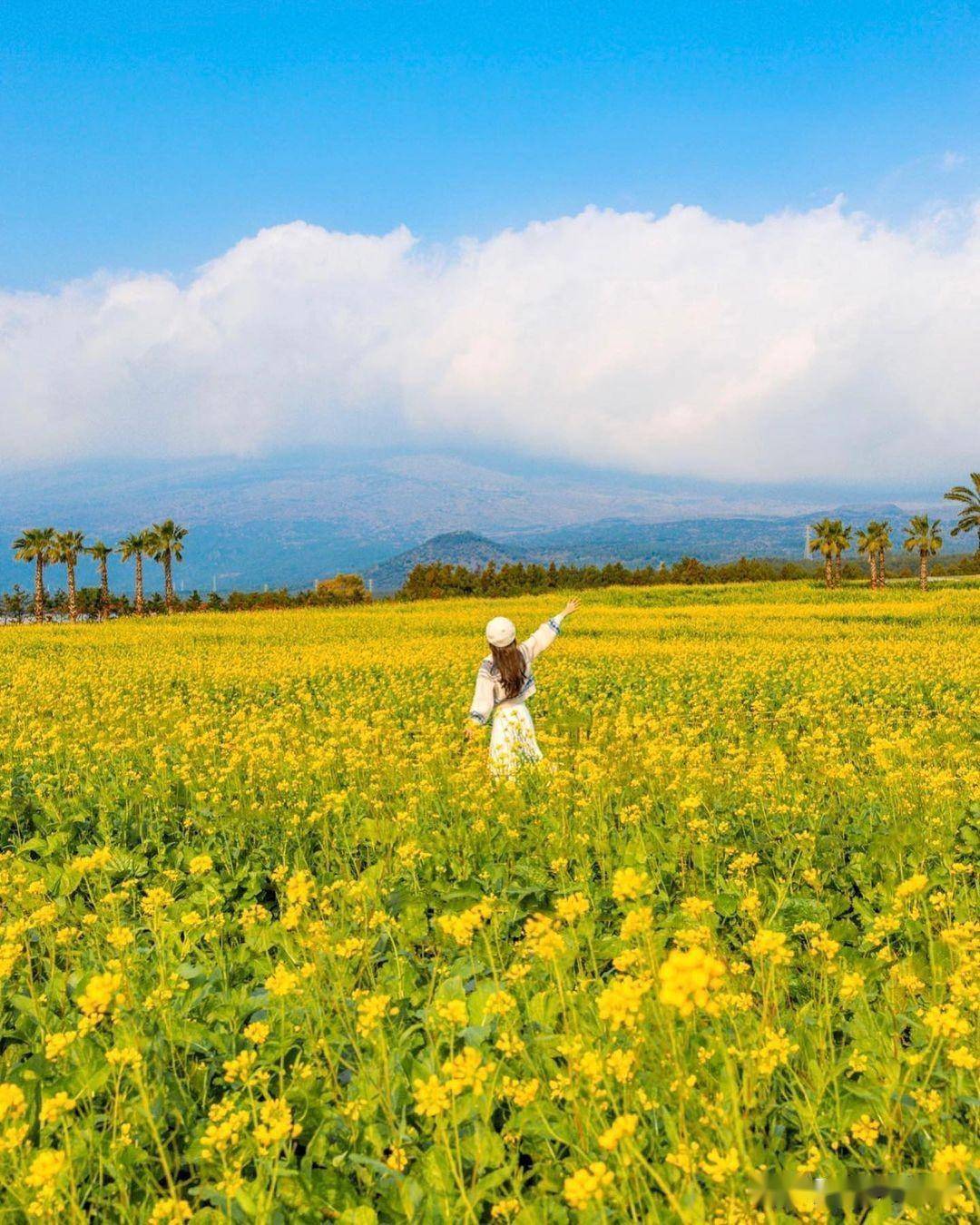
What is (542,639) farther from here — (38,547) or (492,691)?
(38,547)

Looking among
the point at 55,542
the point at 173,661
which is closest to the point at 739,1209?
the point at 173,661

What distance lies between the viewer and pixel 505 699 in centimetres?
812

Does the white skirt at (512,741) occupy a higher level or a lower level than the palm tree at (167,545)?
lower

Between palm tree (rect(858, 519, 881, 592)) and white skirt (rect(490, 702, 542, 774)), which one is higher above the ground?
palm tree (rect(858, 519, 881, 592))

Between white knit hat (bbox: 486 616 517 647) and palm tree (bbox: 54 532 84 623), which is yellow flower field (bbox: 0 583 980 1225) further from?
palm tree (bbox: 54 532 84 623)

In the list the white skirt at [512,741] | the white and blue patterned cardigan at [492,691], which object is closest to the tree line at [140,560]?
the white and blue patterned cardigan at [492,691]

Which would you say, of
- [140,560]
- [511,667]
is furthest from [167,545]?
[511,667]

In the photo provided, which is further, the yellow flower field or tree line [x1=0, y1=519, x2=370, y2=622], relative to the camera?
tree line [x1=0, y1=519, x2=370, y2=622]

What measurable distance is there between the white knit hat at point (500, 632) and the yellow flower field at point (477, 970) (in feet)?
3.97

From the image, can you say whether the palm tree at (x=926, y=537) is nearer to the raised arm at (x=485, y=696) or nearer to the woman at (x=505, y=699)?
the woman at (x=505, y=699)

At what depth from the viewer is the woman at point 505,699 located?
7637 mm

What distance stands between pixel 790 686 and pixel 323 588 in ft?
285

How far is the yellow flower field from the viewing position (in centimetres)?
253

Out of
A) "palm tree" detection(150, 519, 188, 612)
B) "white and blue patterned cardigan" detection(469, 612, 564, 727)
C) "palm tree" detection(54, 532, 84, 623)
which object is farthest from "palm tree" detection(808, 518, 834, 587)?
"palm tree" detection(54, 532, 84, 623)
